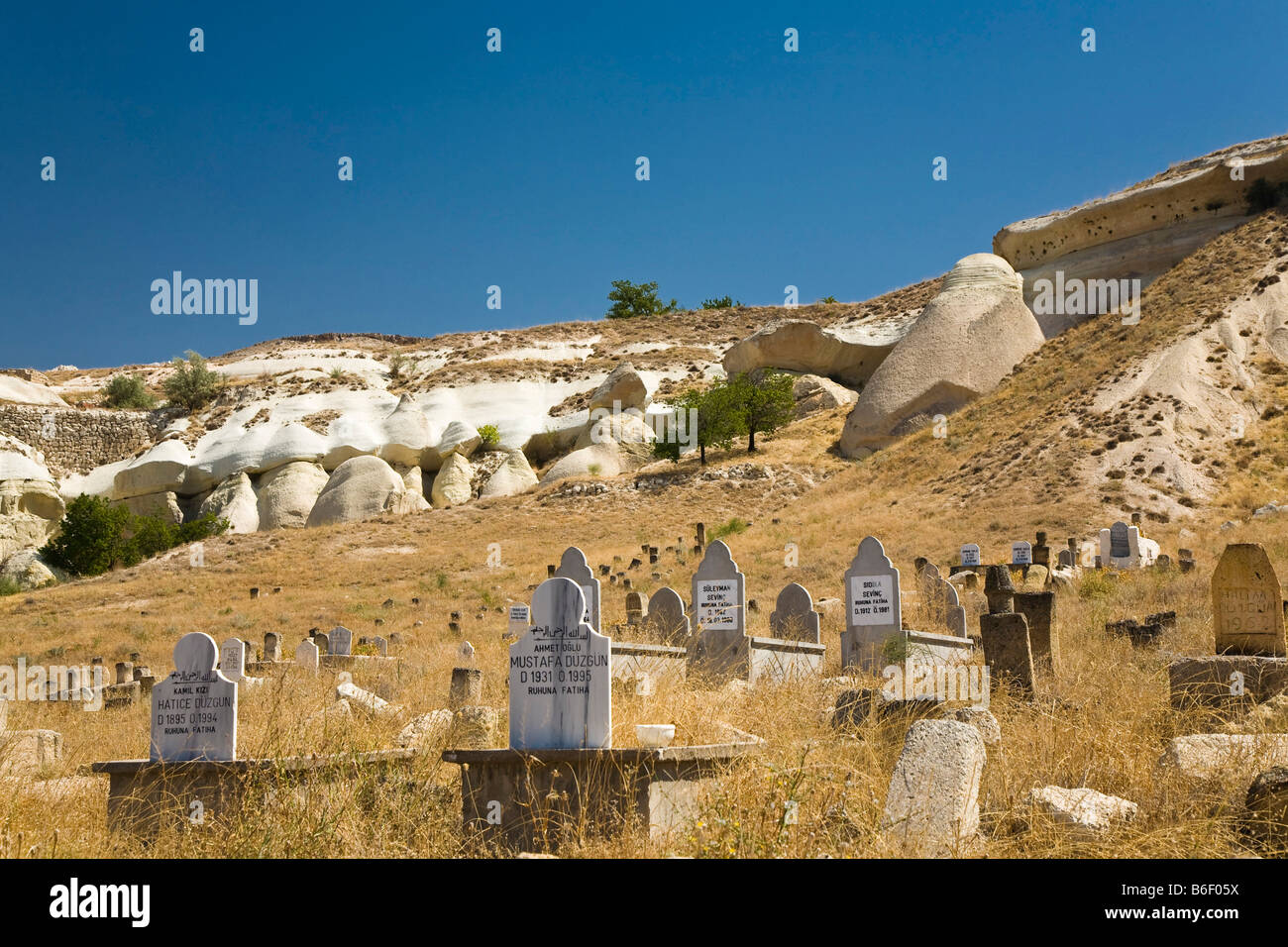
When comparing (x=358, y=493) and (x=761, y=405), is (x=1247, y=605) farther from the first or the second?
(x=358, y=493)

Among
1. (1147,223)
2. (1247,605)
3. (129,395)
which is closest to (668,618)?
(1247,605)

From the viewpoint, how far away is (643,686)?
27.8ft

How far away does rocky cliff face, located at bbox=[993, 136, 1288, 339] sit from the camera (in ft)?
139

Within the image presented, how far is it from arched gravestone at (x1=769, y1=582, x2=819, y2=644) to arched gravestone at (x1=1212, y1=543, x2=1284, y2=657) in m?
4.30

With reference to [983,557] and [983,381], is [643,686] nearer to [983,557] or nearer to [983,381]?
[983,557]

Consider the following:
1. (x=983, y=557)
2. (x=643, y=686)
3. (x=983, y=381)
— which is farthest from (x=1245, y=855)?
(x=983, y=381)

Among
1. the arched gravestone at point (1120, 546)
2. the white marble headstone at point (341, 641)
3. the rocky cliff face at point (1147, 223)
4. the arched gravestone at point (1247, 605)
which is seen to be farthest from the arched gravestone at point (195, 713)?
the rocky cliff face at point (1147, 223)

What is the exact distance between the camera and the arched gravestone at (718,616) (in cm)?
1072

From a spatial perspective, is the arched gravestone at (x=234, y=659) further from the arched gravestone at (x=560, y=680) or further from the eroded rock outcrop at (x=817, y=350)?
the eroded rock outcrop at (x=817, y=350)

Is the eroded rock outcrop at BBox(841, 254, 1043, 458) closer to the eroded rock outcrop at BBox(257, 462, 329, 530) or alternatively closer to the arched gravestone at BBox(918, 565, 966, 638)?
the eroded rock outcrop at BBox(257, 462, 329, 530)

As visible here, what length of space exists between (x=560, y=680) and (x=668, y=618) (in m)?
7.21

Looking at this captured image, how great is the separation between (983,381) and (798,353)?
38.2ft

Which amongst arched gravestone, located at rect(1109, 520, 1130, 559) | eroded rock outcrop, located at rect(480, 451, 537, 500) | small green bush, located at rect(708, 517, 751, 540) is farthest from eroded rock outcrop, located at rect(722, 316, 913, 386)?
arched gravestone, located at rect(1109, 520, 1130, 559)

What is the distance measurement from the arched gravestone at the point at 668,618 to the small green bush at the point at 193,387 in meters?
51.1
